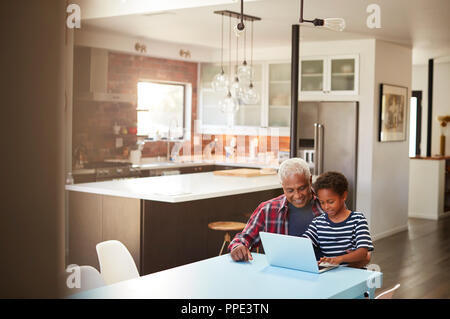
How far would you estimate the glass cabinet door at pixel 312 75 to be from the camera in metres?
6.84

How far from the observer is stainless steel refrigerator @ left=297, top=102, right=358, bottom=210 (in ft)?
21.6

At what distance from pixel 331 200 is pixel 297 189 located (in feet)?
0.85

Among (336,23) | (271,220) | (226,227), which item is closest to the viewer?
(271,220)

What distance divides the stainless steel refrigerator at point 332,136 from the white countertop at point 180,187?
1.56 meters

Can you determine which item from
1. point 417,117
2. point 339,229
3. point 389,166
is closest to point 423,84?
point 417,117

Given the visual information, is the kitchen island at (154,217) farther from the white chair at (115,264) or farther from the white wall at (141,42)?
the white wall at (141,42)

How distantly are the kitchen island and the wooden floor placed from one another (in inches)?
54.3

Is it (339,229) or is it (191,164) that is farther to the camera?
(191,164)

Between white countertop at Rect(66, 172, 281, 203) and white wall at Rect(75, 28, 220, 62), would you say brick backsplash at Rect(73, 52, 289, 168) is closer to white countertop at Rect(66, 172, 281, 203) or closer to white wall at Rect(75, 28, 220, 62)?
white wall at Rect(75, 28, 220, 62)

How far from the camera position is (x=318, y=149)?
21.9 ft

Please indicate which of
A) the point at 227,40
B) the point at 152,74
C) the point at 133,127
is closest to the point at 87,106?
the point at 133,127

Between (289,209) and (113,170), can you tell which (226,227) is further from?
(113,170)
